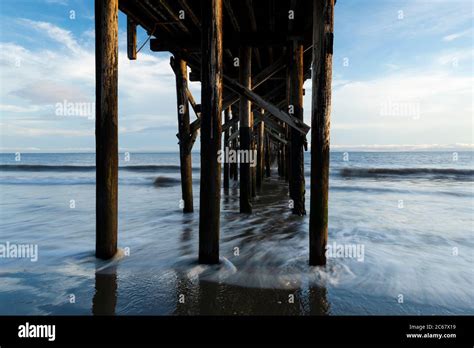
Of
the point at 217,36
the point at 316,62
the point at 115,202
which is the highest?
the point at 217,36

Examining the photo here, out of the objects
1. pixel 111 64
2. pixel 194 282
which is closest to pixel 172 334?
pixel 194 282

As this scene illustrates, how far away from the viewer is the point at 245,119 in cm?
680

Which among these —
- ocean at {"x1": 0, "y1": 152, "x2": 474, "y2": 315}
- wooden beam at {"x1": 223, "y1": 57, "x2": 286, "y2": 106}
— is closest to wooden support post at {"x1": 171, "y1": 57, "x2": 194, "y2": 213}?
wooden beam at {"x1": 223, "y1": 57, "x2": 286, "y2": 106}

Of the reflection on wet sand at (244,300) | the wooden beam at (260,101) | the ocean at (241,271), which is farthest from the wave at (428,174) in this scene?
the reflection on wet sand at (244,300)

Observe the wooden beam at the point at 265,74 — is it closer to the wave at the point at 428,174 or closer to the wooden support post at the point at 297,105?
the wooden support post at the point at 297,105

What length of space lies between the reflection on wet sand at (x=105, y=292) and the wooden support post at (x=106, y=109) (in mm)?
527

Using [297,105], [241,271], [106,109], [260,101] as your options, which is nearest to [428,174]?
[297,105]

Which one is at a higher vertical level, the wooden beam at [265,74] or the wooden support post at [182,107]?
the wooden beam at [265,74]

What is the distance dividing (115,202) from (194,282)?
4.33ft

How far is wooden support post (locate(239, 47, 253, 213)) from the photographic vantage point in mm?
6570

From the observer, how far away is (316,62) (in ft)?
11.2

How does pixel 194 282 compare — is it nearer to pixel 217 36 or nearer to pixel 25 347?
pixel 25 347
